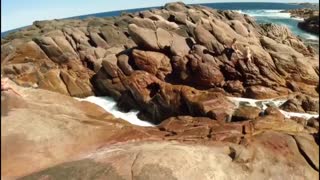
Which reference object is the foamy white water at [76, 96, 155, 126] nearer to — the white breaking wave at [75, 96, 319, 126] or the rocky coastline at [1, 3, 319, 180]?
the white breaking wave at [75, 96, 319, 126]

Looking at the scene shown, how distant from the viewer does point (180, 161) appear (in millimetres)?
19719

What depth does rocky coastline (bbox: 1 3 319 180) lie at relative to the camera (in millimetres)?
20297

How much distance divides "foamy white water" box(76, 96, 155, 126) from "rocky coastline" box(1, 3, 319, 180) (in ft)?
1.99

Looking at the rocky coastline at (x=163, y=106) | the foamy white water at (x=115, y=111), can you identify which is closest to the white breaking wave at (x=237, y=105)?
the foamy white water at (x=115, y=111)

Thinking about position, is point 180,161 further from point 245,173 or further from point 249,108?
point 249,108

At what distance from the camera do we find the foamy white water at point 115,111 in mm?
36594

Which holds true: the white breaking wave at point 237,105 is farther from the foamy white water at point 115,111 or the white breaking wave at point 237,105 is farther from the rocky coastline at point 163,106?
the rocky coastline at point 163,106

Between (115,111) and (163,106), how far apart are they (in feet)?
20.7

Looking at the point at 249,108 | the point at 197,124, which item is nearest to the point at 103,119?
the point at 197,124

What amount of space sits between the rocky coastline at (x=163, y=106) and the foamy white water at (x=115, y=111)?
23.9 inches

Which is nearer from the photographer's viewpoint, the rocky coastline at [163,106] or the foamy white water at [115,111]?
the rocky coastline at [163,106]

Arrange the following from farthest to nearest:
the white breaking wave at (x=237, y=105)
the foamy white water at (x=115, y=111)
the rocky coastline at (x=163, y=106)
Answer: the foamy white water at (x=115, y=111), the white breaking wave at (x=237, y=105), the rocky coastline at (x=163, y=106)

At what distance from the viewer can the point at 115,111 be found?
39.9m

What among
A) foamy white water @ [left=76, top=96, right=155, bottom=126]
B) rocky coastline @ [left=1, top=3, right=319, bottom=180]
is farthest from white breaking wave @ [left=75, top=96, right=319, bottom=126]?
rocky coastline @ [left=1, top=3, right=319, bottom=180]
